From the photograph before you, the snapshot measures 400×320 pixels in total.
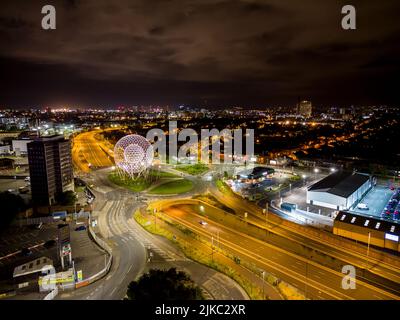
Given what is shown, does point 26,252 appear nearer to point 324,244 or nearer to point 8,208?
point 8,208

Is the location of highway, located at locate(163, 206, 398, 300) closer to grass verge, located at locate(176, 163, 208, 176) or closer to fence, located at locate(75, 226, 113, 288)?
fence, located at locate(75, 226, 113, 288)

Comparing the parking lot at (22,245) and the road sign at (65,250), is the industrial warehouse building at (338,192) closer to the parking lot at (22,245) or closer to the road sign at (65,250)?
the road sign at (65,250)

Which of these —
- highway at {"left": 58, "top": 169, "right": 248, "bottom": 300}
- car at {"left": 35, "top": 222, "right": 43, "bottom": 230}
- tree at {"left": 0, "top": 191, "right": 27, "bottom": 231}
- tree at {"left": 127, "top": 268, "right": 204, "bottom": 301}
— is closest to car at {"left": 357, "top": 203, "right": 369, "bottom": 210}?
highway at {"left": 58, "top": 169, "right": 248, "bottom": 300}

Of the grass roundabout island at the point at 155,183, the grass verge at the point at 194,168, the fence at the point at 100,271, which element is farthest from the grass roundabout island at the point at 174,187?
the fence at the point at 100,271
